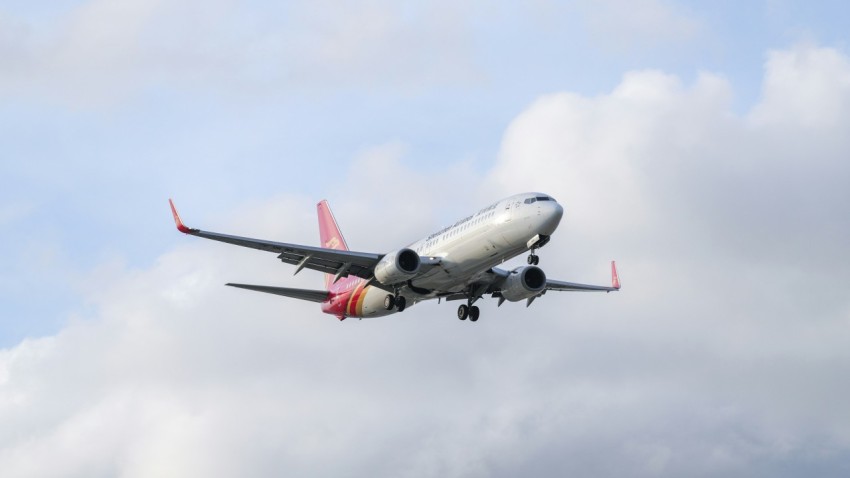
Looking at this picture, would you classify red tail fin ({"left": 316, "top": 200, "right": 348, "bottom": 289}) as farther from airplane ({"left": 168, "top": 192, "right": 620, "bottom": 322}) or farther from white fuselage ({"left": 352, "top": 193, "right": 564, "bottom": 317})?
white fuselage ({"left": 352, "top": 193, "right": 564, "bottom": 317})

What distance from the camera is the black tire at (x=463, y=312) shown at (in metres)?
73.8

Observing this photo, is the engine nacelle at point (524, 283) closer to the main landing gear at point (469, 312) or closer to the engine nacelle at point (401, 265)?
the main landing gear at point (469, 312)

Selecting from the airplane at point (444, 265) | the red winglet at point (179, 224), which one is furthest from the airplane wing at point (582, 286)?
the red winglet at point (179, 224)

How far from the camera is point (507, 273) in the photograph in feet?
239

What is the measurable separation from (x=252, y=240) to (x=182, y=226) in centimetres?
407

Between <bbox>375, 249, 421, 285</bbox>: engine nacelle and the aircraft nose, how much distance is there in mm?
7164

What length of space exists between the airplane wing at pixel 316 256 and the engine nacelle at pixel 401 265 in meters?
2.21

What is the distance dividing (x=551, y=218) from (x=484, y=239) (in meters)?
3.61

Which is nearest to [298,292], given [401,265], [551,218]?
[401,265]

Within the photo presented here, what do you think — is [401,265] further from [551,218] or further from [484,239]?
[551,218]

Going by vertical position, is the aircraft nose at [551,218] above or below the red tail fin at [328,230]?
below

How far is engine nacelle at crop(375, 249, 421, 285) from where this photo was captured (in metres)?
66.4

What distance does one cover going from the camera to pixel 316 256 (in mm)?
68000

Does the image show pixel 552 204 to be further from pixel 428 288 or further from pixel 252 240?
pixel 252 240
